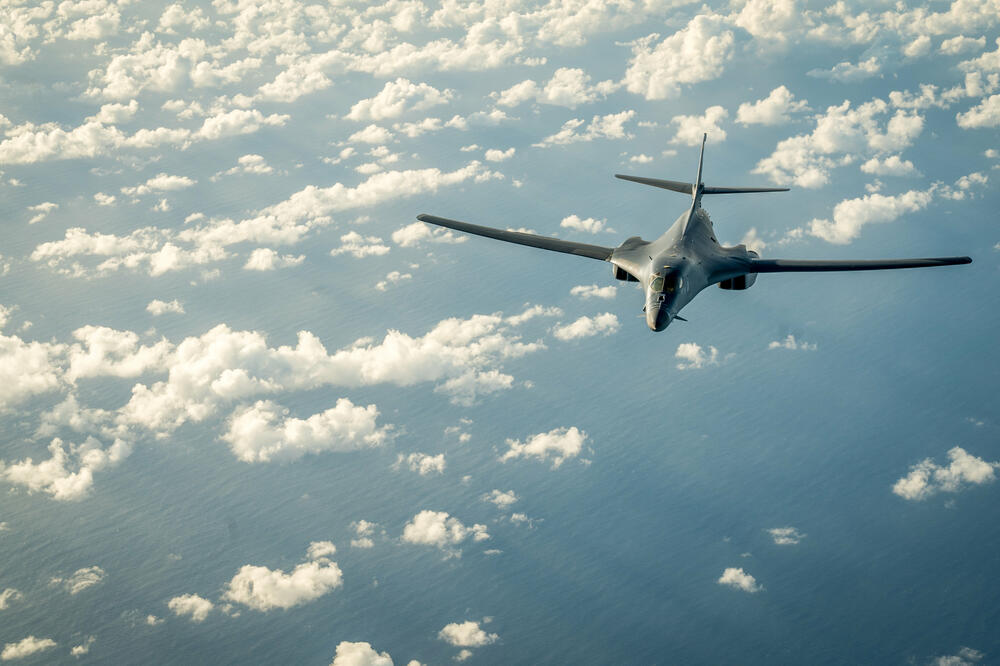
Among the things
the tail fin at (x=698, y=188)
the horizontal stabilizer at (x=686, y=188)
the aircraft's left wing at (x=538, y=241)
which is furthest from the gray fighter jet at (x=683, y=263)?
the horizontal stabilizer at (x=686, y=188)

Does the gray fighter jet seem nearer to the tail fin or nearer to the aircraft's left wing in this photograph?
the aircraft's left wing

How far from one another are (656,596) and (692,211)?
182 m

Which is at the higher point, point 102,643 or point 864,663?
point 102,643

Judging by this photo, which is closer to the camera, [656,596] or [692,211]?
[692,211]

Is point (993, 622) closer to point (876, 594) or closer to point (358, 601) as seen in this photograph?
point (876, 594)

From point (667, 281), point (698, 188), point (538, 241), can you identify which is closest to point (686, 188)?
point (698, 188)

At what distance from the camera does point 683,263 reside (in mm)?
36625

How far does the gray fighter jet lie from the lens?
3428 cm

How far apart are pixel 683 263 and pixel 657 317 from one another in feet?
18.5

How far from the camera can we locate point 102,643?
178750 millimetres

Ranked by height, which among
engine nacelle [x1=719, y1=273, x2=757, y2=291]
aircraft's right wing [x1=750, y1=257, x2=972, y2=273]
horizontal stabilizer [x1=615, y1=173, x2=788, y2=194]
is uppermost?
horizontal stabilizer [x1=615, y1=173, x2=788, y2=194]

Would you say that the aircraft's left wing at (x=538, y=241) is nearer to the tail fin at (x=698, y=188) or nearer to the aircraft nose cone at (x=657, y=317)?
the tail fin at (x=698, y=188)

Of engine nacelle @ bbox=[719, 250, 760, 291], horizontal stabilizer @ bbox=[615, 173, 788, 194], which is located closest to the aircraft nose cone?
engine nacelle @ bbox=[719, 250, 760, 291]

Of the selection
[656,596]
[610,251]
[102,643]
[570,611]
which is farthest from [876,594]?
[102,643]
